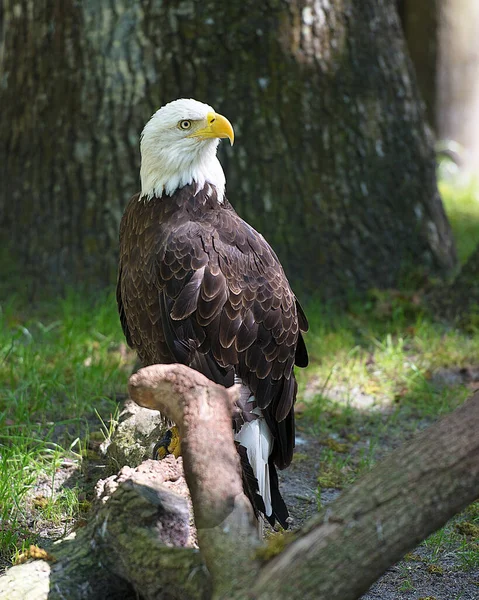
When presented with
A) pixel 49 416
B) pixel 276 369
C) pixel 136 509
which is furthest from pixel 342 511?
pixel 49 416

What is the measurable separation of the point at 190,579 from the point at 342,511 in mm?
502

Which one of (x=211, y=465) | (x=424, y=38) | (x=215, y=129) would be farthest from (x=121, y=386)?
(x=424, y=38)

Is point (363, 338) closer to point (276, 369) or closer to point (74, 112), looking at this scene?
point (276, 369)

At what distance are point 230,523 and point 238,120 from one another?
3.72m

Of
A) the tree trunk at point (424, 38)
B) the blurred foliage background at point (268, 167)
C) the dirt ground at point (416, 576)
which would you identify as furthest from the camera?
the tree trunk at point (424, 38)

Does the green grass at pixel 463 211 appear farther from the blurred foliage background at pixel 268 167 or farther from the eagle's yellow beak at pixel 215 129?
the eagle's yellow beak at pixel 215 129

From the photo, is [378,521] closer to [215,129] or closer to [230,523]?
[230,523]

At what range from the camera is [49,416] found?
4.21m

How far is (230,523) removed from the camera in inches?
88.0

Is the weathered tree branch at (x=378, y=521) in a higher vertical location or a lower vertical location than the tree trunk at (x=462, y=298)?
higher

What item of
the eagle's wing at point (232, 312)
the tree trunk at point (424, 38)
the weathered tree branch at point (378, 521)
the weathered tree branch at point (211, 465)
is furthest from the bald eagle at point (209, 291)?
the tree trunk at point (424, 38)

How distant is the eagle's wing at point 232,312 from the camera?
333 cm

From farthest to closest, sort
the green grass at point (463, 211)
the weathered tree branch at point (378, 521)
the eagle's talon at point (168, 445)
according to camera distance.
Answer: the green grass at point (463, 211)
the eagle's talon at point (168, 445)
the weathered tree branch at point (378, 521)

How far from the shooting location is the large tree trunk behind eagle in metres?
5.38
